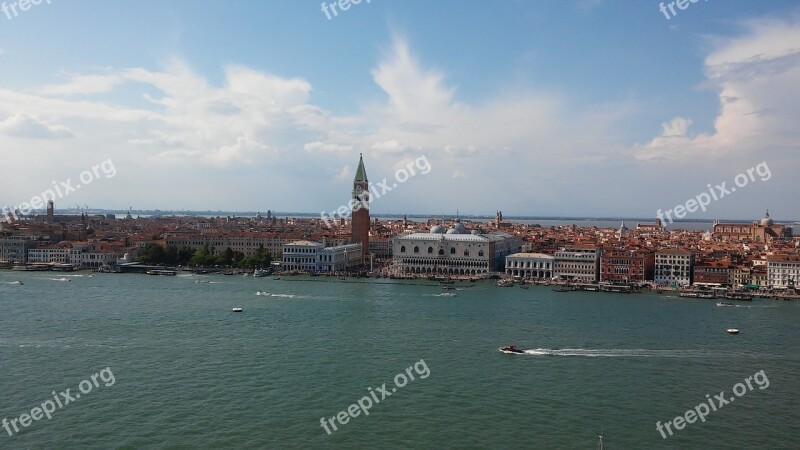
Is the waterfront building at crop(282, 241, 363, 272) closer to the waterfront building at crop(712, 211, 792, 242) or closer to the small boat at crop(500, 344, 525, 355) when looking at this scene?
the small boat at crop(500, 344, 525, 355)

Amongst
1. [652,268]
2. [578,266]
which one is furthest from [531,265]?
[652,268]

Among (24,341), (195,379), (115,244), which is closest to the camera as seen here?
(195,379)

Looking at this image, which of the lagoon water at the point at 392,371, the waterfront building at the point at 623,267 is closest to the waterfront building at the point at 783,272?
the waterfront building at the point at 623,267

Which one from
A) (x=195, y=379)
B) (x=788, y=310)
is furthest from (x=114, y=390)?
(x=788, y=310)

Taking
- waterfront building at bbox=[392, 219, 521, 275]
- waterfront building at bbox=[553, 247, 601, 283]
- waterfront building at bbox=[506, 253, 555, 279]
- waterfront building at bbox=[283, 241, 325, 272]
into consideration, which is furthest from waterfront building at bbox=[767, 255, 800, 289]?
waterfront building at bbox=[283, 241, 325, 272]

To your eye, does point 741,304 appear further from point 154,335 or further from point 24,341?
point 24,341

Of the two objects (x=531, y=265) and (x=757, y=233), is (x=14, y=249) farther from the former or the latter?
(x=757, y=233)
